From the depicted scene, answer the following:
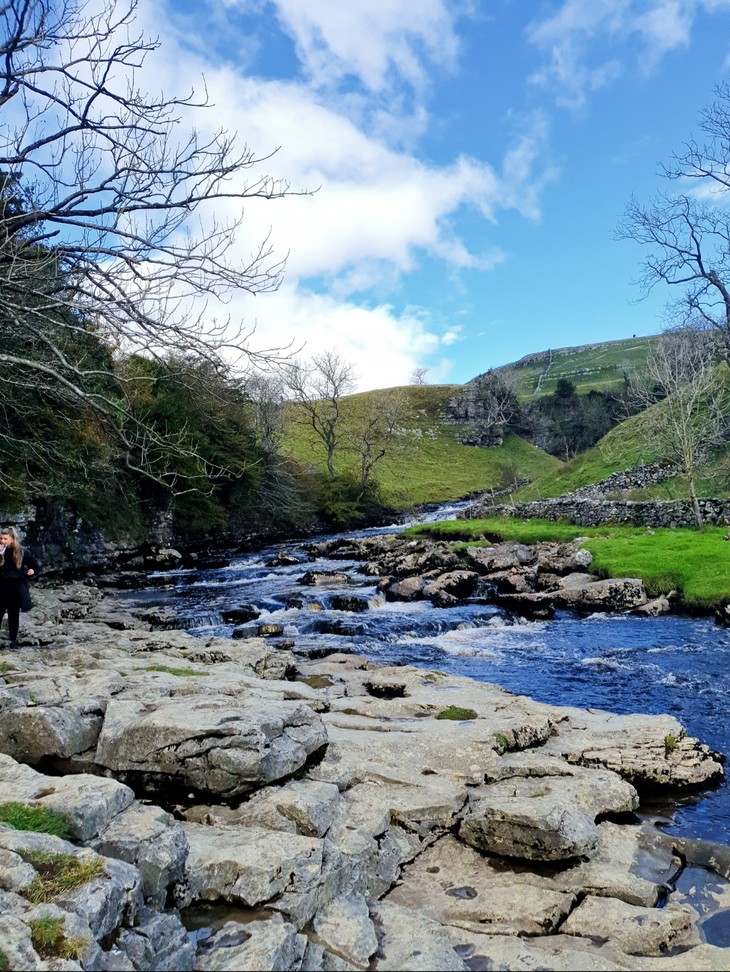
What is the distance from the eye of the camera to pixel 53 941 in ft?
10.4

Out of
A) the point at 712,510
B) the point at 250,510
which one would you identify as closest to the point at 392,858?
the point at 712,510

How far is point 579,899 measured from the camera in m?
5.08

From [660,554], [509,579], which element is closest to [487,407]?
[660,554]

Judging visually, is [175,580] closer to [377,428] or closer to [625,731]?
[625,731]

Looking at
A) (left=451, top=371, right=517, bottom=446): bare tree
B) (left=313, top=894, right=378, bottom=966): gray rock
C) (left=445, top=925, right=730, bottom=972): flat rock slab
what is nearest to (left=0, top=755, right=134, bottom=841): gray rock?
(left=313, top=894, right=378, bottom=966): gray rock

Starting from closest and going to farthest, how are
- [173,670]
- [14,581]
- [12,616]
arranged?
[173,670], [14,581], [12,616]

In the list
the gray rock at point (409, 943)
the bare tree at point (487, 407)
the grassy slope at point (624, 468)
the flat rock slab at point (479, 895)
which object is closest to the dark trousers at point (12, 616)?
the flat rock slab at point (479, 895)

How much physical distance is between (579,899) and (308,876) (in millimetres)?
2444

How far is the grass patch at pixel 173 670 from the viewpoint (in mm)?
9672

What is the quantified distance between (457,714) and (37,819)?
6288 mm

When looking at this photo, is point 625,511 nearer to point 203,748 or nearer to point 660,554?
point 660,554

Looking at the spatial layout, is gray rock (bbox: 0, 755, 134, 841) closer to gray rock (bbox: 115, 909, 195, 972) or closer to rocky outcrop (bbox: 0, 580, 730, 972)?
rocky outcrop (bbox: 0, 580, 730, 972)

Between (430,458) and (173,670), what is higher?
(430,458)

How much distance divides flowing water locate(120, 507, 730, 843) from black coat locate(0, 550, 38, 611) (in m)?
6.24
